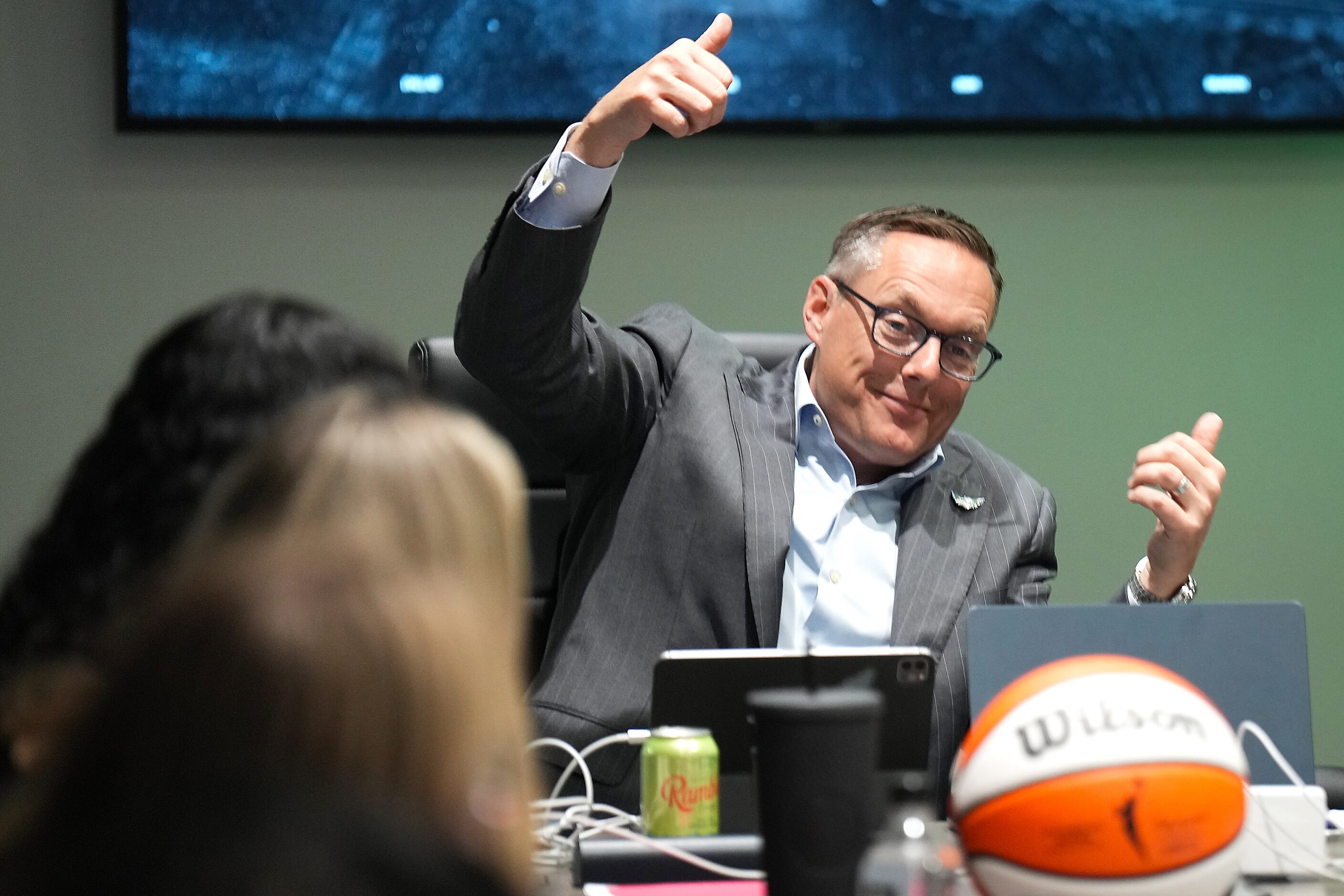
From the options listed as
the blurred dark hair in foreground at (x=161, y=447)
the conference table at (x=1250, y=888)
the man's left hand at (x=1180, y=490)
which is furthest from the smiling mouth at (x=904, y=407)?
the blurred dark hair in foreground at (x=161, y=447)

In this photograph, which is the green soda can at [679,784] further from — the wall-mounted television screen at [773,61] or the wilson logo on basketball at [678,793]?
the wall-mounted television screen at [773,61]

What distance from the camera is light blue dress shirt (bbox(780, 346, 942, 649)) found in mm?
1879

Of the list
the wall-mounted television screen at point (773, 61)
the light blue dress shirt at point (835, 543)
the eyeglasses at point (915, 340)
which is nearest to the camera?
the light blue dress shirt at point (835, 543)

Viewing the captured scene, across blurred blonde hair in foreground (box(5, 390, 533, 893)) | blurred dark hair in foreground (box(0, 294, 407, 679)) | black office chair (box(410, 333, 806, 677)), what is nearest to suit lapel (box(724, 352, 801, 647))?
black office chair (box(410, 333, 806, 677))

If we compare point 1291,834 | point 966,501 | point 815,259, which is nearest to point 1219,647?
point 1291,834

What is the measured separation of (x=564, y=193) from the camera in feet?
5.58

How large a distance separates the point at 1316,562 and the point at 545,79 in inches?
69.4

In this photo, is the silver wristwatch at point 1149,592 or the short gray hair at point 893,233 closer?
the silver wristwatch at point 1149,592

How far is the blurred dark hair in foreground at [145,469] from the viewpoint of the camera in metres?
0.74

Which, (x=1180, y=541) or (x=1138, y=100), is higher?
(x=1138, y=100)

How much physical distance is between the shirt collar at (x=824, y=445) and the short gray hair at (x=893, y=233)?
0.65ft

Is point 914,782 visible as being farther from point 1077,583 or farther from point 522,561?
point 1077,583

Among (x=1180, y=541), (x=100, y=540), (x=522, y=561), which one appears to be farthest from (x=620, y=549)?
(x=522, y=561)

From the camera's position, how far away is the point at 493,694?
1.74 ft
